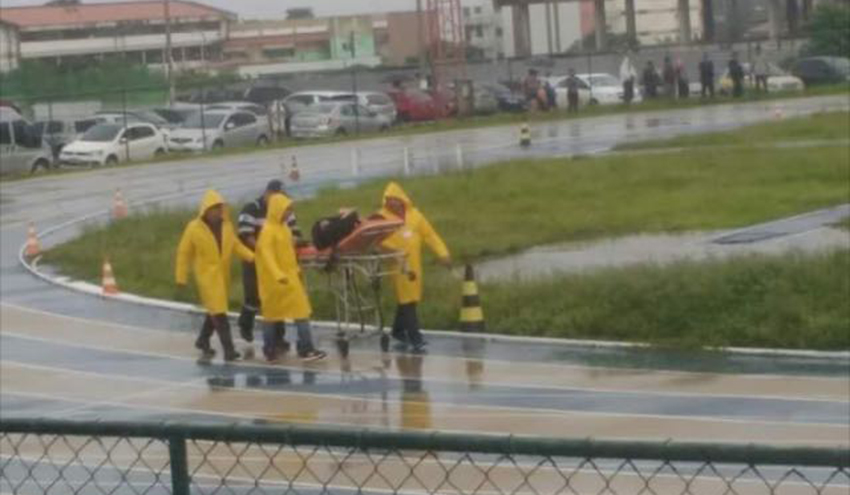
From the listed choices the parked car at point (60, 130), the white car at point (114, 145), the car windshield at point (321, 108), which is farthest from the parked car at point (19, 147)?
the car windshield at point (321, 108)

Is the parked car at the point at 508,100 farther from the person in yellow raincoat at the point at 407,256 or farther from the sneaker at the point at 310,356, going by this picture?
the sneaker at the point at 310,356

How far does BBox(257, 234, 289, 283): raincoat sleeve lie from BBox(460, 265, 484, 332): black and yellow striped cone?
99.5 inches

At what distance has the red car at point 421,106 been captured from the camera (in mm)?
67938

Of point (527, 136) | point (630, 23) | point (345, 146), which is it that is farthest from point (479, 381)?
point (345, 146)

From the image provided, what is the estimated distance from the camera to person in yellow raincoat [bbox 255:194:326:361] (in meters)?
20.9

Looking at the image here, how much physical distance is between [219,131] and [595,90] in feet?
53.7

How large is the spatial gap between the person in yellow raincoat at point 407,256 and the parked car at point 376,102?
44.1m

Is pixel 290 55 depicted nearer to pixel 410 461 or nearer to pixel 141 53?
pixel 141 53

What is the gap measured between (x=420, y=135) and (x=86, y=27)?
1924 centimetres

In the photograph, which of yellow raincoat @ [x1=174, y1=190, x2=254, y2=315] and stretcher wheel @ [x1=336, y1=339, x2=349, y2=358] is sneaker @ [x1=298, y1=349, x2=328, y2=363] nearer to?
stretcher wheel @ [x1=336, y1=339, x2=349, y2=358]

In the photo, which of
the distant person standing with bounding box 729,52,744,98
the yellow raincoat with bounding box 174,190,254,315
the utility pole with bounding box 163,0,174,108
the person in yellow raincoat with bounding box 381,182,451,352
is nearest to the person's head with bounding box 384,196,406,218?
the person in yellow raincoat with bounding box 381,182,451,352

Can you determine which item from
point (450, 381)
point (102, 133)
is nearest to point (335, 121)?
point (102, 133)

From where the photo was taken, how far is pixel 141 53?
76.1 meters

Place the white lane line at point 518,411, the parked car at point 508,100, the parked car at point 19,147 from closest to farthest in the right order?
the white lane line at point 518,411, the parked car at point 19,147, the parked car at point 508,100
